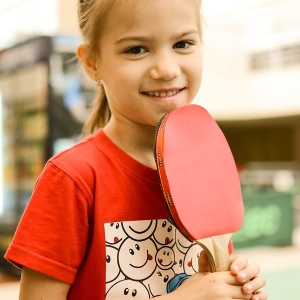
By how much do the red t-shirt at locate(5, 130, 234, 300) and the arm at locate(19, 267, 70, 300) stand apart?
1cm

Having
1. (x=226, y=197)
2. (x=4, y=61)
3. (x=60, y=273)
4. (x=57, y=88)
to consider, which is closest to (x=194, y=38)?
(x=226, y=197)

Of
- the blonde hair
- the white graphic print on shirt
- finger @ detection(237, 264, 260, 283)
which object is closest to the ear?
the blonde hair

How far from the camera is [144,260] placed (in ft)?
2.30

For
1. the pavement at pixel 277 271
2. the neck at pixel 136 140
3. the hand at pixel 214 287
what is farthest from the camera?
the pavement at pixel 277 271

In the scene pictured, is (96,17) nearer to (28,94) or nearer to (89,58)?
(89,58)

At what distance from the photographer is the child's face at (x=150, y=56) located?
673mm

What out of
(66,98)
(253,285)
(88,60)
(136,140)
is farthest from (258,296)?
(66,98)

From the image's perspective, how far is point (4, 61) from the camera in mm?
1584

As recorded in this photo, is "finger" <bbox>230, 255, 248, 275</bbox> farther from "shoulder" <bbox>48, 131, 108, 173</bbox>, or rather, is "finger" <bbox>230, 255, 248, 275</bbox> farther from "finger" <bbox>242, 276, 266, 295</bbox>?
"shoulder" <bbox>48, 131, 108, 173</bbox>

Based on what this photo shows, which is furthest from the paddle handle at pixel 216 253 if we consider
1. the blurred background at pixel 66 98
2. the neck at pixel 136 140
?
the blurred background at pixel 66 98

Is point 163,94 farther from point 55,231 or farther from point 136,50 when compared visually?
point 55,231

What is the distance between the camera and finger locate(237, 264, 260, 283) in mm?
654

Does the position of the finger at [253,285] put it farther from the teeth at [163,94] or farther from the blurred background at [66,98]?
the blurred background at [66,98]

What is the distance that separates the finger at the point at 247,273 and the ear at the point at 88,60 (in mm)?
326
